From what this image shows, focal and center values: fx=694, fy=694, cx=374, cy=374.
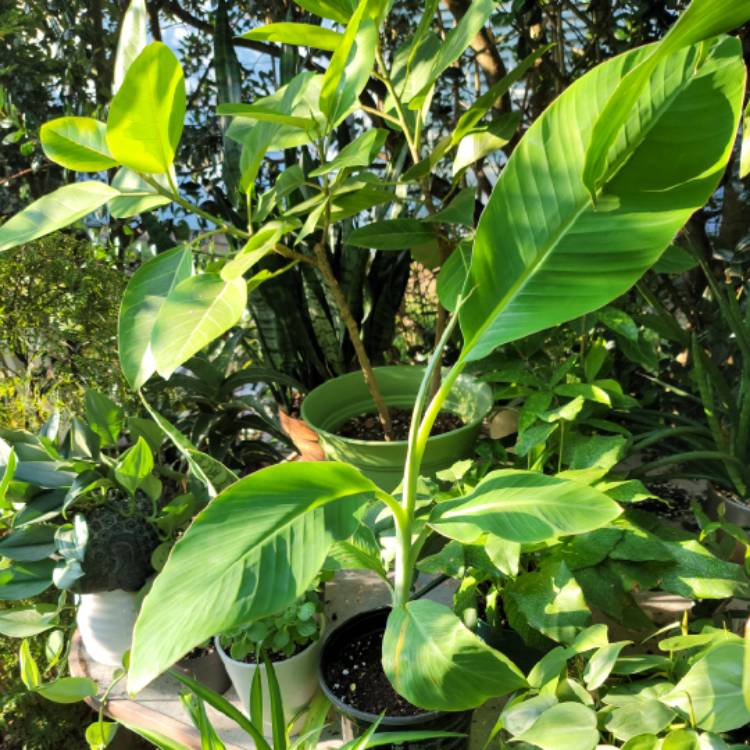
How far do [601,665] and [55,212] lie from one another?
69 centimetres

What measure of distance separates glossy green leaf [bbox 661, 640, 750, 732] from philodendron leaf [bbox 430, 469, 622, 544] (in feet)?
0.46

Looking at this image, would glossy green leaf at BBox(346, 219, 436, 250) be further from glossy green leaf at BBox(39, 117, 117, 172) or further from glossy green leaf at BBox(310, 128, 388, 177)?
glossy green leaf at BBox(39, 117, 117, 172)

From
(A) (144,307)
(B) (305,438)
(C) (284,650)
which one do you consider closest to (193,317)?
(A) (144,307)

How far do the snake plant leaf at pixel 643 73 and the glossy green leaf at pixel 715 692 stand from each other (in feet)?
1.27

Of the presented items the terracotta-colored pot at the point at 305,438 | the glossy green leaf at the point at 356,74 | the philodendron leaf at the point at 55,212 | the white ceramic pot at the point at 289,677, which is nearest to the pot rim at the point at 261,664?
the white ceramic pot at the point at 289,677

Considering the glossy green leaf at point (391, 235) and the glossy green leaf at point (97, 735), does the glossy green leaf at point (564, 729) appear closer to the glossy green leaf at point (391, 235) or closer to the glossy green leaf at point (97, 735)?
the glossy green leaf at point (97, 735)

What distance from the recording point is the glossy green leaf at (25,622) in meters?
0.84

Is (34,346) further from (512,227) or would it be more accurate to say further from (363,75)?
(512,227)

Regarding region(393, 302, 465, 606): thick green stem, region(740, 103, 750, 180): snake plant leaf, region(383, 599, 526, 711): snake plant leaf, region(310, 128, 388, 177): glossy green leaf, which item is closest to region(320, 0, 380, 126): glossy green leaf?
region(310, 128, 388, 177): glossy green leaf

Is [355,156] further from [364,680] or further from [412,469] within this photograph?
[364,680]

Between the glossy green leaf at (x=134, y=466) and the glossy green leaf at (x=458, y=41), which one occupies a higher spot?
the glossy green leaf at (x=458, y=41)

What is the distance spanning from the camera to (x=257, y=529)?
53 centimetres

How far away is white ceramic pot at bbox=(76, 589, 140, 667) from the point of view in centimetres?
93

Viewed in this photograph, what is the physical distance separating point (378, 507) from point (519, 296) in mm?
365
